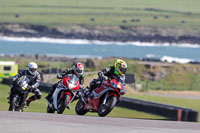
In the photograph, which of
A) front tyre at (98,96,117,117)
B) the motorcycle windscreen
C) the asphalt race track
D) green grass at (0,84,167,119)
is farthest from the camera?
green grass at (0,84,167,119)

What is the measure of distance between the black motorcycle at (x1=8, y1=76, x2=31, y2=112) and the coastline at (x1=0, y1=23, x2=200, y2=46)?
158215 mm

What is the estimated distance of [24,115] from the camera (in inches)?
474

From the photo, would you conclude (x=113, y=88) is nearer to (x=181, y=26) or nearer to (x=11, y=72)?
(x=11, y=72)

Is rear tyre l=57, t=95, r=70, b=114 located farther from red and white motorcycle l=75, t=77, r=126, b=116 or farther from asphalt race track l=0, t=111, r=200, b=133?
asphalt race track l=0, t=111, r=200, b=133

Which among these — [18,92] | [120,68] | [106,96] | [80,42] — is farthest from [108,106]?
[80,42]

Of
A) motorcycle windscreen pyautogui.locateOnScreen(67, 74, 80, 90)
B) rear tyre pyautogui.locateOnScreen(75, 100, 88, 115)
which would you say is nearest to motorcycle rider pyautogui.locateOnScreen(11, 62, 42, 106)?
motorcycle windscreen pyautogui.locateOnScreen(67, 74, 80, 90)

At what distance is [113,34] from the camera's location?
593 feet

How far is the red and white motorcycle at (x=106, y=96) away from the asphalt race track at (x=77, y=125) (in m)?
2.26

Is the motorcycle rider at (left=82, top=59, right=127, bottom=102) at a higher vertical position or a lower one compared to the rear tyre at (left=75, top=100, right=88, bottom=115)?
higher

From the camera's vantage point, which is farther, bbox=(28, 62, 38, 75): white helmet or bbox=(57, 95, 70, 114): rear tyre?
bbox=(28, 62, 38, 75): white helmet

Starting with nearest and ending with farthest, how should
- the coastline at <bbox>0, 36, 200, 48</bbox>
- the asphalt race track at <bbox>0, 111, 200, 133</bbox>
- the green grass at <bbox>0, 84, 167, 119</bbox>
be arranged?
the asphalt race track at <bbox>0, 111, 200, 133</bbox> < the green grass at <bbox>0, 84, 167, 119</bbox> < the coastline at <bbox>0, 36, 200, 48</bbox>

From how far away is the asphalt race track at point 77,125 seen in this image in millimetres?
10195

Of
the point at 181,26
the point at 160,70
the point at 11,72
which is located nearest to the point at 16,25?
the point at 181,26

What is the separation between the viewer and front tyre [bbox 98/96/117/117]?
47.8ft
